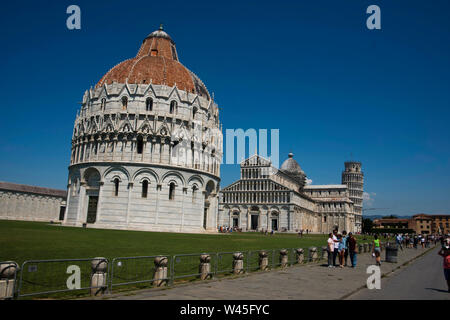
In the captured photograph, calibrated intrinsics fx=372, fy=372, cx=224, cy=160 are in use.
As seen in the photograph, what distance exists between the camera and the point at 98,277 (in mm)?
9680

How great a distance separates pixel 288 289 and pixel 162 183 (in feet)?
120

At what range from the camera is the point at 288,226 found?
94750 mm

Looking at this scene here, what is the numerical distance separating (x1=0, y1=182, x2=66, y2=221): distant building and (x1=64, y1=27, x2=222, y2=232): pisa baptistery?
129ft

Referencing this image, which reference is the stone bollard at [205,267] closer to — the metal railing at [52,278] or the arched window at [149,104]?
the metal railing at [52,278]

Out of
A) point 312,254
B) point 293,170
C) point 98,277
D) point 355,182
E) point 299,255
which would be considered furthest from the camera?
point 355,182

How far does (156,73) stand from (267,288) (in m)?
44.5

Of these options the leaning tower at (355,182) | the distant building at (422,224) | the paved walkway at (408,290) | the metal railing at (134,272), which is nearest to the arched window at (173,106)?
the metal railing at (134,272)

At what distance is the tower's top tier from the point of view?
151375 millimetres

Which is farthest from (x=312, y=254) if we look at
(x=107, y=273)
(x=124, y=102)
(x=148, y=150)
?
(x=124, y=102)

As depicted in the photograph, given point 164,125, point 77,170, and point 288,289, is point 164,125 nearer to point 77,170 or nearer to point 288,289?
point 77,170

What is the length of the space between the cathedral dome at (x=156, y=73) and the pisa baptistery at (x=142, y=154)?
0.14 meters

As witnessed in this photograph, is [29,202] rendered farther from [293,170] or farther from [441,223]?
[441,223]
